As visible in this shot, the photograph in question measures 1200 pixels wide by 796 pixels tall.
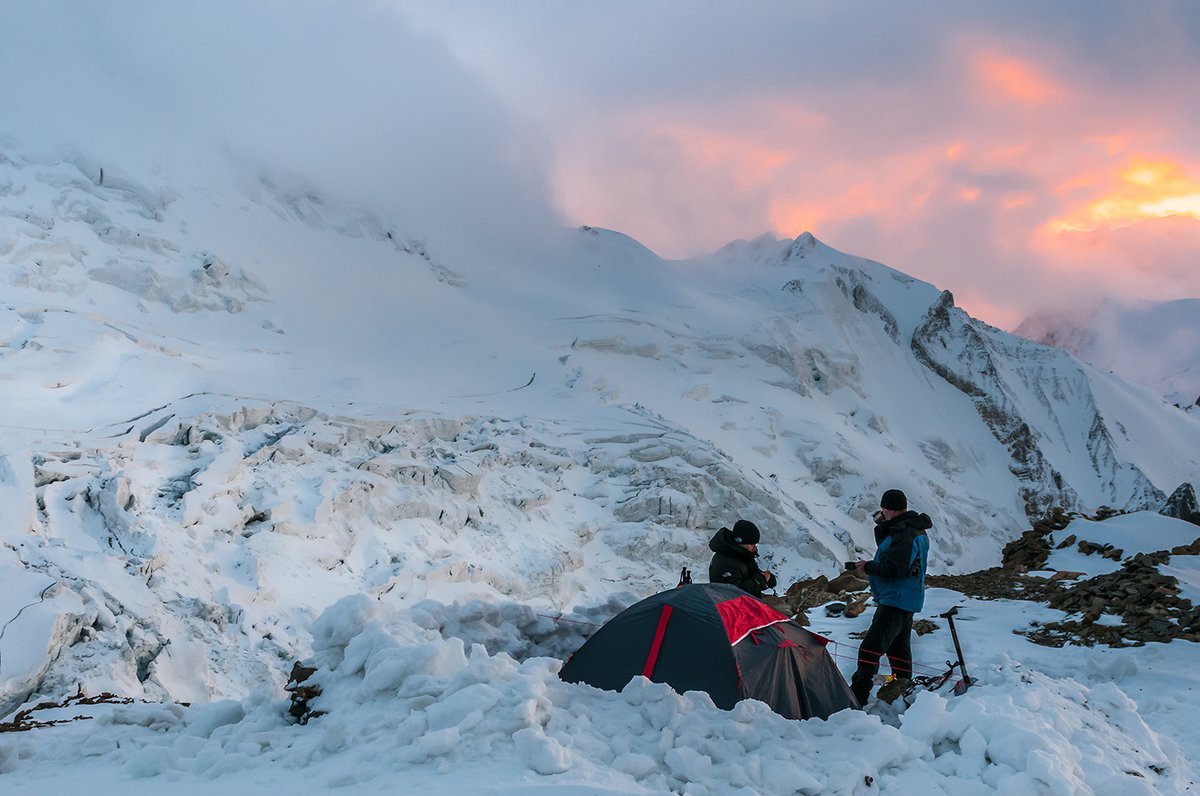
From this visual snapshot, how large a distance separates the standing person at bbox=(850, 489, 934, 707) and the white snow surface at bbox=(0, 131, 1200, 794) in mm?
840

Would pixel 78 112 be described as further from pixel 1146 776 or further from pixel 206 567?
pixel 1146 776

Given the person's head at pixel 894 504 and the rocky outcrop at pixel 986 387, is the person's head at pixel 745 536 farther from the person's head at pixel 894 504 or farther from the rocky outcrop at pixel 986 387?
the rocky outcrop at pixel 986 387

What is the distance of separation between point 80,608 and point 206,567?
4.21m

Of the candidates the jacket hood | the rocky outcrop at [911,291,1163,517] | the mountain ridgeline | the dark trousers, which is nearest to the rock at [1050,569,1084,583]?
the dark trousers

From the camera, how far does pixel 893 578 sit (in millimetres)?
6504

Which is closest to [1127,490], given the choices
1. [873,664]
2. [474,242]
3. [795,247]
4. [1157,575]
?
[795,247]

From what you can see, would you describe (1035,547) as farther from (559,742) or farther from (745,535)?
(559,742)

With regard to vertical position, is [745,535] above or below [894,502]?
below

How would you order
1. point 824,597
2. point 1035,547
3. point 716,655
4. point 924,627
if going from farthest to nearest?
point 1035,547
point 824,597
point 924,627
point 716,655

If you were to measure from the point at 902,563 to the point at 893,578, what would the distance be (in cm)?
20

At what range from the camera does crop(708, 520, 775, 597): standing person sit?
725 centimetres

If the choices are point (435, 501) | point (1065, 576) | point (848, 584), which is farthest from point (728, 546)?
point (435, 501)

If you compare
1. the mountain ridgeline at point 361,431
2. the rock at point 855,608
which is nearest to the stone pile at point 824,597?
the rock at point 855,608

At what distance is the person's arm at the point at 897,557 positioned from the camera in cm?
638
